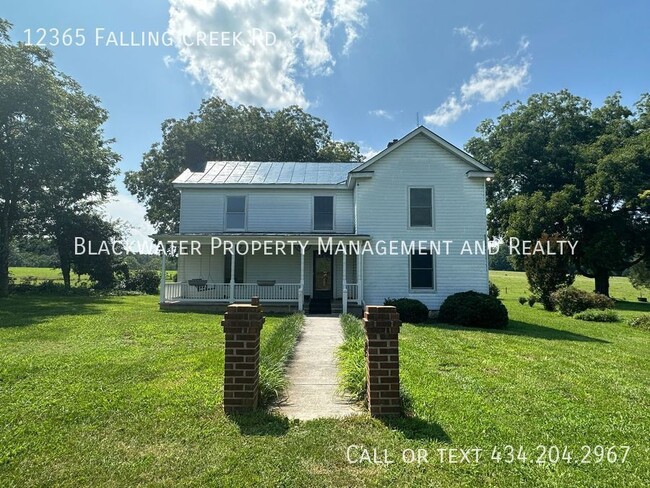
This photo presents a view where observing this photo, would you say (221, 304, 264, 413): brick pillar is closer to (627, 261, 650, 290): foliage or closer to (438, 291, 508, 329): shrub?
(438, 291, 508, 329): shrub

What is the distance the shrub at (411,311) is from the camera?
514 inches

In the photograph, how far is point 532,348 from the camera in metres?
8.90

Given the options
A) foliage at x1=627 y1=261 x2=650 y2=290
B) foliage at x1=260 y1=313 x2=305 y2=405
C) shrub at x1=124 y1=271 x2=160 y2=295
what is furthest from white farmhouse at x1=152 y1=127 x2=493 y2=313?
foliage at x1=627 y1=261 x2=650 y2=290

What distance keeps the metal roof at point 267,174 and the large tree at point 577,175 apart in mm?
15105

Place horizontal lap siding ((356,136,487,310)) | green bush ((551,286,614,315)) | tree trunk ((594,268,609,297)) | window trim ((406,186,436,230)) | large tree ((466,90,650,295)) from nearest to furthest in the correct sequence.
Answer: horizontal lap siding ((356,136,487,310)) < window trim ((406,186,436,230)) < green bush ((551,286,614,315)) < large tree ((466,90,650,295)) < tree trunk ((594,268,609,297))

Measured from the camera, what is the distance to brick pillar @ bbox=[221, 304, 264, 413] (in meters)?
4.30

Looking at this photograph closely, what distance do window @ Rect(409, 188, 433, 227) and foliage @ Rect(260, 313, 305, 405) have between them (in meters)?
7.12

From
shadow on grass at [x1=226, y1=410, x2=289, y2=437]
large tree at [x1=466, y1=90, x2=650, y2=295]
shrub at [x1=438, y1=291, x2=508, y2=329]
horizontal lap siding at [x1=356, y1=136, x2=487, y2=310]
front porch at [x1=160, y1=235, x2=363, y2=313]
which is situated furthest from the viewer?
large tree at [x1=466, y1=90, x2=650, y2=295]

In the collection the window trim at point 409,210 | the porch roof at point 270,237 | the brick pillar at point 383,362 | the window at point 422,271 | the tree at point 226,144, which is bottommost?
the brick pillar at point 383,362

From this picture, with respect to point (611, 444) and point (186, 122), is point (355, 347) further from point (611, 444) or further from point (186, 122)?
point (186, 122)

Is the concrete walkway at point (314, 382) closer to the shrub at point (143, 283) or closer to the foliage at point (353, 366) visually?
the foliage at point (353, 366)

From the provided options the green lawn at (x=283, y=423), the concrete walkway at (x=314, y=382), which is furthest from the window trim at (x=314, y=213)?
the green lawn at (x=283, y=423)

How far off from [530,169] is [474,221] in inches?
750

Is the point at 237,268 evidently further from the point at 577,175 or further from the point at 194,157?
the point at 577,175
